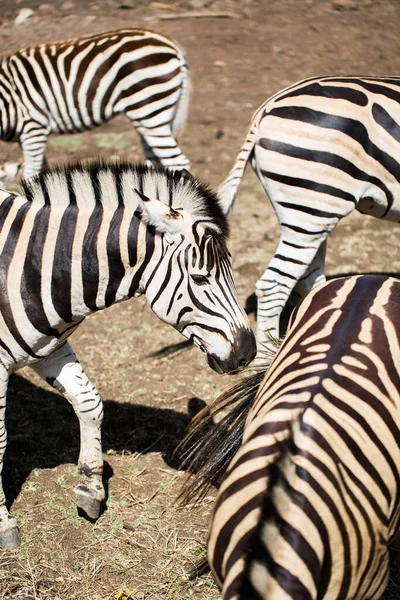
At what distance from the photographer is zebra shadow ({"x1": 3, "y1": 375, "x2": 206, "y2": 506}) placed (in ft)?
14.0

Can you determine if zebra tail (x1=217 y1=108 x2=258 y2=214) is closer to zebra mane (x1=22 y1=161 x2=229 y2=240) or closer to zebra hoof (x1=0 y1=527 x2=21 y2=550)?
zebra mane (x1=22 y1=161 x2=229 y2=240)

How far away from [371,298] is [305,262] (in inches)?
79.7

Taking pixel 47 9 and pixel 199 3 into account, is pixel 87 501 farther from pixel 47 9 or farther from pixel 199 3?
pixel 47 9

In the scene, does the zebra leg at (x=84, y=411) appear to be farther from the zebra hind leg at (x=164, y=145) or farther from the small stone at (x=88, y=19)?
the small stone at (x=88, y=19)

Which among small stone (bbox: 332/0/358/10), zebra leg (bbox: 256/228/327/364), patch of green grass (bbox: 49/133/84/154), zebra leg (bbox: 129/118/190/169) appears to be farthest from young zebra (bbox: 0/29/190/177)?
small stone (bbox: 332/0/358/10)

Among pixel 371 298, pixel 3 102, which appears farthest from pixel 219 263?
pixel 3 102

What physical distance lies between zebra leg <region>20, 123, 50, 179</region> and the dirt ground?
0.90 meters

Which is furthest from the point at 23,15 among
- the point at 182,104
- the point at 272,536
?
the point at 272,536

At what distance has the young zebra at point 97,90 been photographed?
7141mm

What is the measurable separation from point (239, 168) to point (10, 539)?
2945 millimetres

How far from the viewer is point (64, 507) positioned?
3906 mm

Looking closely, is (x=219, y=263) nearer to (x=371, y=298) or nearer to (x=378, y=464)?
(x=371, y=298)

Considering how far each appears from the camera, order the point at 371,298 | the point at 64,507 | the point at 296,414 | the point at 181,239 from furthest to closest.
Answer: the point at 64,507 < the point at 181,239 < the point at 371,298 < the point at 296,414

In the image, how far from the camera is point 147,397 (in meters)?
4.88
